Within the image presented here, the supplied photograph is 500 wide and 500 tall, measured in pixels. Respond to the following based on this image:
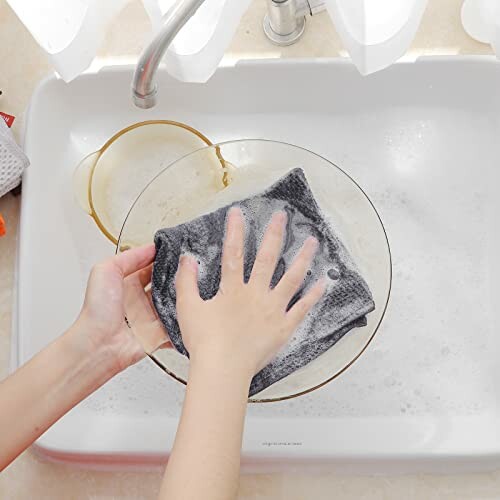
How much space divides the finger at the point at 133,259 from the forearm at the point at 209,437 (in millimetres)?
158

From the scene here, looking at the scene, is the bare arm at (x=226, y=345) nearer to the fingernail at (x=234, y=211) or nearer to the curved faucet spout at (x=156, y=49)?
the fingernail at (x=234, y=211)

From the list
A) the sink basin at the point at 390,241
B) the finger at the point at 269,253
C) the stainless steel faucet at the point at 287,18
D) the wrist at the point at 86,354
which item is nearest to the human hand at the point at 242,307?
the finger at the point at 269,253

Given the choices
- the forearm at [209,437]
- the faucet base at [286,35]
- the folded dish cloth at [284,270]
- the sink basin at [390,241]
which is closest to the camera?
the forearm at [209,437]

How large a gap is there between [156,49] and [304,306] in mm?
267

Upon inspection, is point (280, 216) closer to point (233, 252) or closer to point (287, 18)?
point (233, 252)

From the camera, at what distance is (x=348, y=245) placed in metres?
0.76

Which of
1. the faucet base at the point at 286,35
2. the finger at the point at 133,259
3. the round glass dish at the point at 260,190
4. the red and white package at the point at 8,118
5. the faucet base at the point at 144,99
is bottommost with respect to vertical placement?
the round glass dish at the point at 260,190

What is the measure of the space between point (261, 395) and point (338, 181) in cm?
25

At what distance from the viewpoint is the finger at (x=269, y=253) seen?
65 centimetres

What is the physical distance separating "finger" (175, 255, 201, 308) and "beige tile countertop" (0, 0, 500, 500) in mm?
291

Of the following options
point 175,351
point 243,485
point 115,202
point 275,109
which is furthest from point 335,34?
point 243,485

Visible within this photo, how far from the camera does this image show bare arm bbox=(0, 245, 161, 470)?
0.70m

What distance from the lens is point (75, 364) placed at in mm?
715

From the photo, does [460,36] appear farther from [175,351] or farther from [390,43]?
[175,351]
